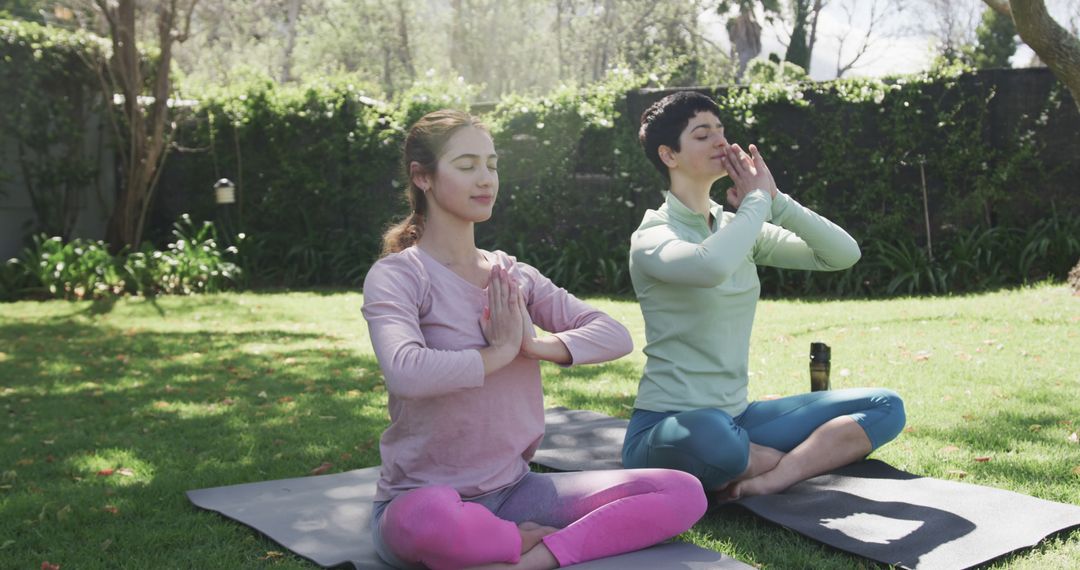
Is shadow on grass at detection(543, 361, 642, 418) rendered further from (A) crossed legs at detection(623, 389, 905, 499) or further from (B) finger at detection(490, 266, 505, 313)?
(B) finger at detection(490, 266, 505, 313)

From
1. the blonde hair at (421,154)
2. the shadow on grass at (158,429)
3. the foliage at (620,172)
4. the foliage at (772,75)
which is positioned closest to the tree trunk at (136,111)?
the foliage at (620,172)

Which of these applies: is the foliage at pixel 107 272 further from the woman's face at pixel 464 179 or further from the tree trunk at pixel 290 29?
the tree trunk at pixel 290 29

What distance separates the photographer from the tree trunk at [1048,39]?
21.4 feet

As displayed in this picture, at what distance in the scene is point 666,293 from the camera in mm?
3475

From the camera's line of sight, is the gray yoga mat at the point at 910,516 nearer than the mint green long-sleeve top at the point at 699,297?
Yes

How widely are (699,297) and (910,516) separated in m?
0.95

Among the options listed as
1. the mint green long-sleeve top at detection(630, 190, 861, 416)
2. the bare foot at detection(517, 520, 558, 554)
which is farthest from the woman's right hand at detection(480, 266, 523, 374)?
the mint green long-sleeve top at detection(630, 190, 861, 416)

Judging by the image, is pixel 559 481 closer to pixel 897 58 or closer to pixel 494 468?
pixel 494 468

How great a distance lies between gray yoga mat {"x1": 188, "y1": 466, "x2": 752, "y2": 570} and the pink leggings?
6cm

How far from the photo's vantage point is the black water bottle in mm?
4000

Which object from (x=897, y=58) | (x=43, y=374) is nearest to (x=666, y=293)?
(x=43, y=374)

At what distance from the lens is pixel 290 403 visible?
568 centimetres

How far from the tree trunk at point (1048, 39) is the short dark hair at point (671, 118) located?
13.0ft

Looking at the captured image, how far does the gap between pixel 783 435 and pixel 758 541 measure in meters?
0.53
